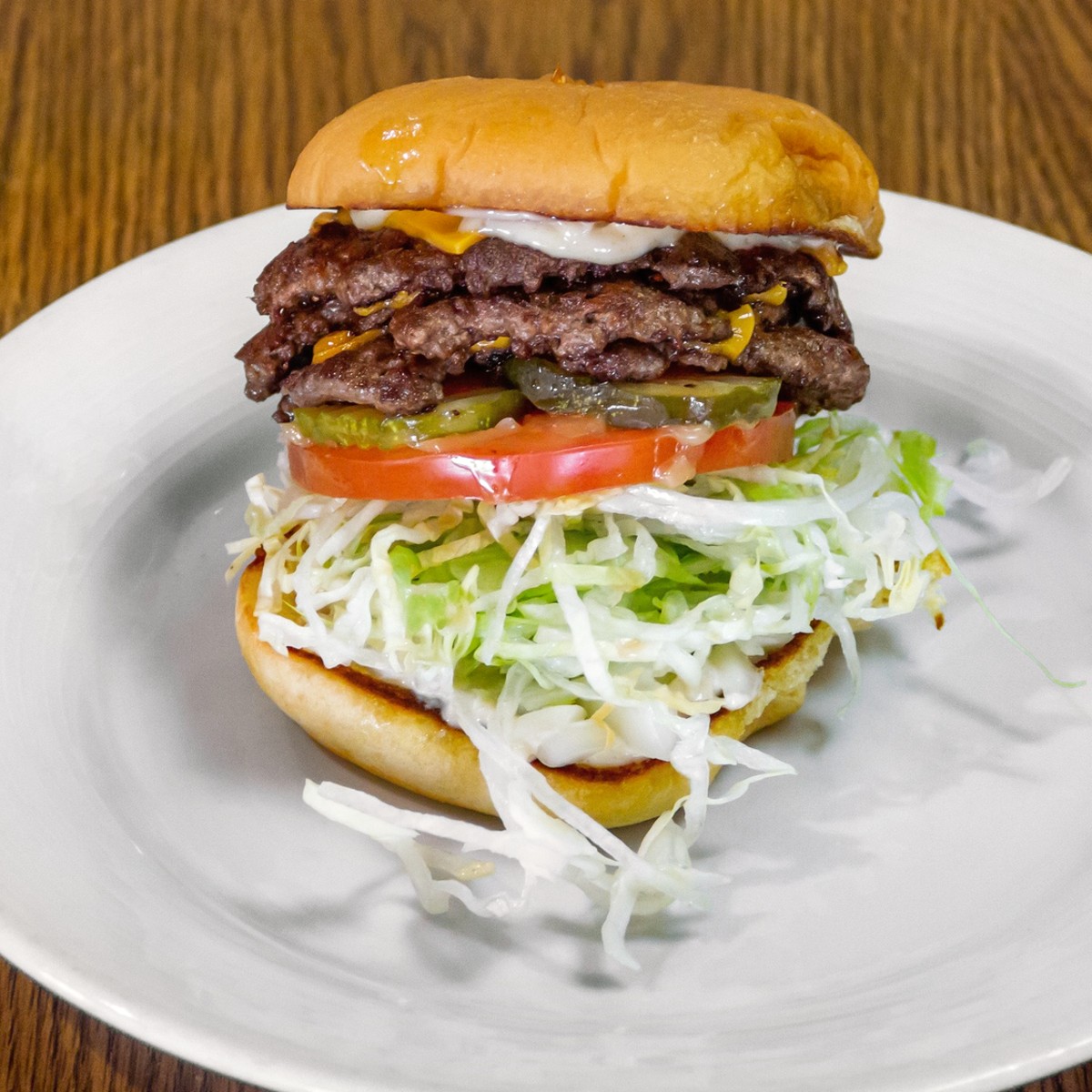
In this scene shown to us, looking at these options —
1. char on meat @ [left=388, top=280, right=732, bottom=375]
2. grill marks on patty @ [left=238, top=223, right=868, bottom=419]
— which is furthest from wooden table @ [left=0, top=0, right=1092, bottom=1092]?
Result: char on meat @ [left=388, top=280, right=732, bottom=375]

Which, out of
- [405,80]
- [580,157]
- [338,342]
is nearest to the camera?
[580,157]

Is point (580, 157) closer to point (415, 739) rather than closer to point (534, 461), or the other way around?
point (534, 461)

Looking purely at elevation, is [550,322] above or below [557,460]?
above

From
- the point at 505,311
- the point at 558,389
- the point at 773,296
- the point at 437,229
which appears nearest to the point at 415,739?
the point at 558,389

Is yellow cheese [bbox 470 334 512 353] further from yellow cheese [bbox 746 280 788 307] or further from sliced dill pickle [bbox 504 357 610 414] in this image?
yellow cheese [bbox 746 280 788 307]

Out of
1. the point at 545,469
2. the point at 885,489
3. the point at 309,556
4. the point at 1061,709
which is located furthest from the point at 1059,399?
the point at 309,556

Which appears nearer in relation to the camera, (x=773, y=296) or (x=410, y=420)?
(x=410, y=420)

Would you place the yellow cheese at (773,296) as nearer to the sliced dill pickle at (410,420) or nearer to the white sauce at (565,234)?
the white sauce at (565,234)
